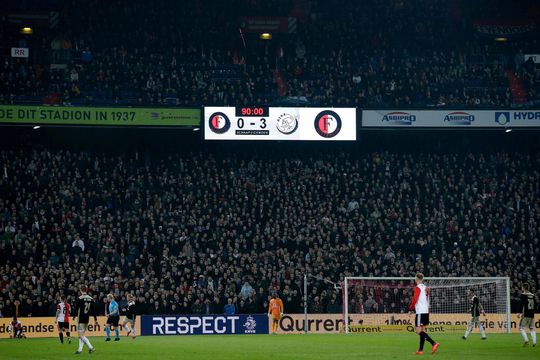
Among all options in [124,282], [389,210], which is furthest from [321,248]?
[124,282]

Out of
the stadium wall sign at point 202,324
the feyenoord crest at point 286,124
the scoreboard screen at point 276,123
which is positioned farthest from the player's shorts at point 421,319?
the feyenoord crest at point 286,124

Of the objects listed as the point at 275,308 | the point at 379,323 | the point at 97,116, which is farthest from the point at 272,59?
the point at 275,308

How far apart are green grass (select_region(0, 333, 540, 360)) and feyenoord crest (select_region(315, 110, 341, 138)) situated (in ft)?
67.6

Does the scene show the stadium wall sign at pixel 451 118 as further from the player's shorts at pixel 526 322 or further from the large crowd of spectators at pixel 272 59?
the player's shorts at pixel 526 322

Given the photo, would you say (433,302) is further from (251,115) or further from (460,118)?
(251,115)

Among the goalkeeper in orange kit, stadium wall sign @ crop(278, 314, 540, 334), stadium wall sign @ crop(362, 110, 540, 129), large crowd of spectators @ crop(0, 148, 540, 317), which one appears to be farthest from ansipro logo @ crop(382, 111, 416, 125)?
the goalkeeper in orange kit

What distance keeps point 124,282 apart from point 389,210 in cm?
1732

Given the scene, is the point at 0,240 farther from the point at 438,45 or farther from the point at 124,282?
the point at 438,45

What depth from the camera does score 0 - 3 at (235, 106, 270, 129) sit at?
182ft

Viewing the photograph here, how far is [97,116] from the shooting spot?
2186 inches

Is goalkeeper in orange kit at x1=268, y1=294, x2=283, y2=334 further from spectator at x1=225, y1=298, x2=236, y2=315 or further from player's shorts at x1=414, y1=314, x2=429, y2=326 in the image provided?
player's shorts at x1=414, y1=314, x2=429, y2=326

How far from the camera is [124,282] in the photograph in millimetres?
45125

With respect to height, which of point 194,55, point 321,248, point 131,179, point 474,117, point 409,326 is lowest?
point 409,326

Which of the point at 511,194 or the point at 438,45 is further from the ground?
the point at 438,45
